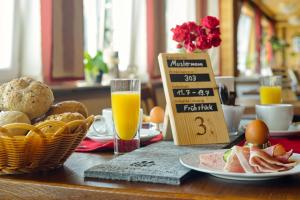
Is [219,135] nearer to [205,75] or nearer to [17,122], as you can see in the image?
[205,75]

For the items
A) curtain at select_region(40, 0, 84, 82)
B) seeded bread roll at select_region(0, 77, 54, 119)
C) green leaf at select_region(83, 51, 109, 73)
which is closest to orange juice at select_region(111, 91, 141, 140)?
seeded bread roll at select_region(0, 77, 54, 119)

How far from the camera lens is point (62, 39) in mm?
3449

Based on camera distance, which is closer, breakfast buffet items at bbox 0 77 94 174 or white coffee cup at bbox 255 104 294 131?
breakfast buffet items at bbox 0 77 94 174

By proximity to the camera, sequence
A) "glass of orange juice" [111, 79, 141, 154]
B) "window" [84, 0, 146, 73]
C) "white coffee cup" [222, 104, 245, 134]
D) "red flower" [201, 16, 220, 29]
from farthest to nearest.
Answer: "window" [84, 0, 146, 73] < "white coffee cup" [222, 104, 245, 134] < "red flower" [201, 16, 220, 29] < "glass of orange juice" [111, 79, 141, 154]

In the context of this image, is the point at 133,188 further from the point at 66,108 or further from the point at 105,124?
the point at 105,124

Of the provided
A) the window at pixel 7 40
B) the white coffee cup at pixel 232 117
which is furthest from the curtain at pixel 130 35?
the white coffee cup at pixel 232 117

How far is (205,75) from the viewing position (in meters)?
1.38

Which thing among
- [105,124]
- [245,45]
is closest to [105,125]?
[105,124]

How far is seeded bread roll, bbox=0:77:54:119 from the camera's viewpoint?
1.06 metres

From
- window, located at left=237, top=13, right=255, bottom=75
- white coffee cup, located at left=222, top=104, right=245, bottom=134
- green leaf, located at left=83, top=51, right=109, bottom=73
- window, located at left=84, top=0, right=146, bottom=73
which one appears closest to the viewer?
white coffee cup, located at left=222, top=104, right=245, bottom=134

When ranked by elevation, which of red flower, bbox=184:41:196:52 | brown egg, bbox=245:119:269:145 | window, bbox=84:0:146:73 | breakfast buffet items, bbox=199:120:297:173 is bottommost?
breakfast buffet items, bbox=199:120:297:173

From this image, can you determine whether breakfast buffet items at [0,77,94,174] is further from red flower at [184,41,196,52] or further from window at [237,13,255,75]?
window at [237,13,255,75]

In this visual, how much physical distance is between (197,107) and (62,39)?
7.64 ft

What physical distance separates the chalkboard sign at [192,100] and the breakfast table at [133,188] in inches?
12.8
